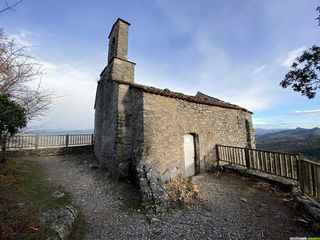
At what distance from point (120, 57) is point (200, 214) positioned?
8061 mm

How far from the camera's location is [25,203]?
181 inches

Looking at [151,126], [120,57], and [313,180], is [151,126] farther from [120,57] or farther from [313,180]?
[313,180]

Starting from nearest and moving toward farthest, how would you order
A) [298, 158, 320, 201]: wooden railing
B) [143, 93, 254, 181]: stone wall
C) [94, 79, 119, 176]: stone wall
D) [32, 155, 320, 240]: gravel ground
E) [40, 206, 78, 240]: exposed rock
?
[40, 206, 78, 240]: exposed rock, [32, 155, 320, 240]: gravel ground, [298, 158, 320, 201]: wooden railing, [143, 93, 254, 181]: stone wall, [94, 79, 119, 176]: stone wall

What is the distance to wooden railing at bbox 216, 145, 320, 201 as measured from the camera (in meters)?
4.95

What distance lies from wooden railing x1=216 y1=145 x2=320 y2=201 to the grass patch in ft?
22.7

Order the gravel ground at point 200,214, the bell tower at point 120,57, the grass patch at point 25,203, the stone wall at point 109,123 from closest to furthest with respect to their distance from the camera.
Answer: the grass patch at point 25,203 → the gravel ground at point 200,214 → the stone wall at point 109,123 → the bell tower at point 120,57

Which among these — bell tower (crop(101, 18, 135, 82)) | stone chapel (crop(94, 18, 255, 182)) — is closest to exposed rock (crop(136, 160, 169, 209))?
stone chapel (crop(94, 18, 255, 182))

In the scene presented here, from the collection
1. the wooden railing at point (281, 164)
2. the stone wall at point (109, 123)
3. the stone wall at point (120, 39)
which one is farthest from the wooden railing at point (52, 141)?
the wooden railing at point (281, 164)

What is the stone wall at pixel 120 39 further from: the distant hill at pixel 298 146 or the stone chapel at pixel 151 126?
the distant hill at pixel 298 146

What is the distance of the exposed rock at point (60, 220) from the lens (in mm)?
3585

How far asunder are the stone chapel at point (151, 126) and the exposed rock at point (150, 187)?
37 cm

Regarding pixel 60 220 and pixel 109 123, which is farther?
pixel 109 123

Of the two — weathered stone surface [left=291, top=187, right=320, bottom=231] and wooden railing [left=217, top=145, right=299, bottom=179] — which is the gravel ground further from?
wooden railing [left=217, top=145, right=299, bottom=179]

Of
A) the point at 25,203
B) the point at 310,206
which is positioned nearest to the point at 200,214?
the point at 310,206
